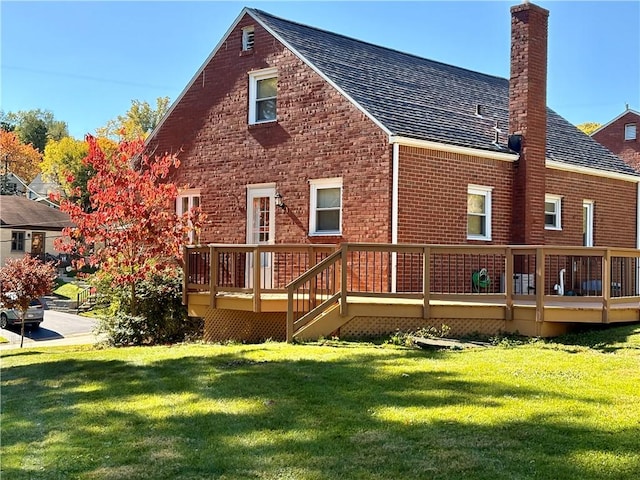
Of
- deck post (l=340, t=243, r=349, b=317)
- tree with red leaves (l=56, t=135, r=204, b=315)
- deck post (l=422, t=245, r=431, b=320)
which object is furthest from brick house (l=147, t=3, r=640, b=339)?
deck post (l=340, t=243, r=349, b=317)

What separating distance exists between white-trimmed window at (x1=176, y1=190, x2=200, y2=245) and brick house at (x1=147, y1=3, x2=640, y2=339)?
58 mm

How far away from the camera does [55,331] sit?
27.3m

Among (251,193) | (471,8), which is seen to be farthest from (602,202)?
(251,193)

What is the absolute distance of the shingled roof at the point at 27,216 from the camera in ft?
133

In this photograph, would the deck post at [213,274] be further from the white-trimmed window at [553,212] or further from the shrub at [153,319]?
the white-trimmed window at [553,212]

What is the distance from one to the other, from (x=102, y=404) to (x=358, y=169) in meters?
7.88

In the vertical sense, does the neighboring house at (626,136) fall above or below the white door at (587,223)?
above

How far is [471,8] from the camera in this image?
51.2 feet

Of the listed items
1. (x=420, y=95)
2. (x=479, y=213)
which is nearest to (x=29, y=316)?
(x=420, y=95)

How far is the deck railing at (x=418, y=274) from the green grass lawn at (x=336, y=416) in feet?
4.43

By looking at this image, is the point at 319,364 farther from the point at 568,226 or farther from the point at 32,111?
the point at 32,111

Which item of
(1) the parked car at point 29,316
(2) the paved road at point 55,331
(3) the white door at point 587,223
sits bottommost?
(2) the paved road at point 55,331

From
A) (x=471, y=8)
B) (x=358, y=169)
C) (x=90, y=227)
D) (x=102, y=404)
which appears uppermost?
(x=471, y=8)

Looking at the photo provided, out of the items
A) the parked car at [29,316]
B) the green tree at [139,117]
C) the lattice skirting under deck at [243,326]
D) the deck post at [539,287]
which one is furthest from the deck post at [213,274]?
the green tree at [139,117]
